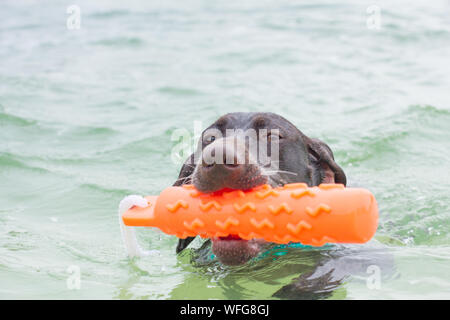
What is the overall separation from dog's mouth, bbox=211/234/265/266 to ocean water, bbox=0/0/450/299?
264mm

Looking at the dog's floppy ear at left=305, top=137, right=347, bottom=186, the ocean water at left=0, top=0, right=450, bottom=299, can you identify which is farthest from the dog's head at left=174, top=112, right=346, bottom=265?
the ocean water at left=0, top=0, right=450, bottom=299

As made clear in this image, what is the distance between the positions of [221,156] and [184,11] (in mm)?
13425

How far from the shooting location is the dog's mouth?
11.8 feet

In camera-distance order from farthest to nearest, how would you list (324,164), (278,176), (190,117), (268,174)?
(190,117), (324,164), (278,176), (268,174)

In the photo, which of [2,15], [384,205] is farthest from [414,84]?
[2,15]

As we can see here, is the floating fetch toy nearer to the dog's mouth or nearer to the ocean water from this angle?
the dog's mouth

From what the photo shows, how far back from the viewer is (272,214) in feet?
→ 10.7

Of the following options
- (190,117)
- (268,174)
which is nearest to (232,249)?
(268,174)

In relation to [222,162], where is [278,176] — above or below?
below

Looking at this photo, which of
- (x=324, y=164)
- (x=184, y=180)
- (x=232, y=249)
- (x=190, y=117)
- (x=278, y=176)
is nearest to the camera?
(x=232, y=249)

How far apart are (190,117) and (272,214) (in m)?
5.69

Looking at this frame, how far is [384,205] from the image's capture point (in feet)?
20.4

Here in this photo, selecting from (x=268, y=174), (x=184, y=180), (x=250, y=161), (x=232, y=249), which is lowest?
(x=232, y=249)

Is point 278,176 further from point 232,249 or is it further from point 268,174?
point 232,249
